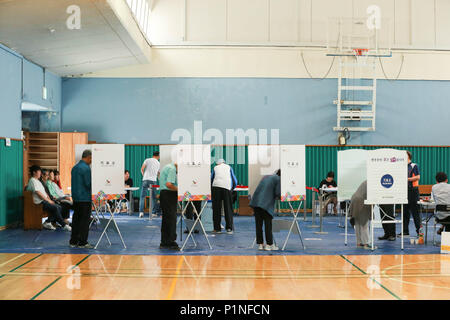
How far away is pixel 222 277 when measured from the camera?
5.73 m

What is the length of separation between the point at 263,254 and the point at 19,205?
5718 mm

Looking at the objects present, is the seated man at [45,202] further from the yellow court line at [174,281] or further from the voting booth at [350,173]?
the voting booth at [350,173]

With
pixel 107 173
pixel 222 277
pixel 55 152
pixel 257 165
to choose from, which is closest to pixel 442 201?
pixel 257 165

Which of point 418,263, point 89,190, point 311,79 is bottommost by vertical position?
point 418,263

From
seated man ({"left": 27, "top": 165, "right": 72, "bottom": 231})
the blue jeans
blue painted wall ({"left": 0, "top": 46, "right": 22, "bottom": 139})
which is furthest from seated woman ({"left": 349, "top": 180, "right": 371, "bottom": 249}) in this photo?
blue painted wall ({"left": 0, "top": 46, "right": 22, "bottom": 139})

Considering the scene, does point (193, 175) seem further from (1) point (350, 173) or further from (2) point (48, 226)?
(2) point (48, 226)

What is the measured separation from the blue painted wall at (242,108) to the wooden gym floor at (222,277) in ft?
23.6

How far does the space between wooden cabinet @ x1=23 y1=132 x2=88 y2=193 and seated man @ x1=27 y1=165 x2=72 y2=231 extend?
2.91 meters

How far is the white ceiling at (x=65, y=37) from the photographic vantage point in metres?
8.15

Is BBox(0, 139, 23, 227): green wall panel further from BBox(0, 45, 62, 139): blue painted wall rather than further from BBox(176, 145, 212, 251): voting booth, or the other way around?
BBox(176, 145, 212, 251): voting booth

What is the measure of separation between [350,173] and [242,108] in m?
5.86
